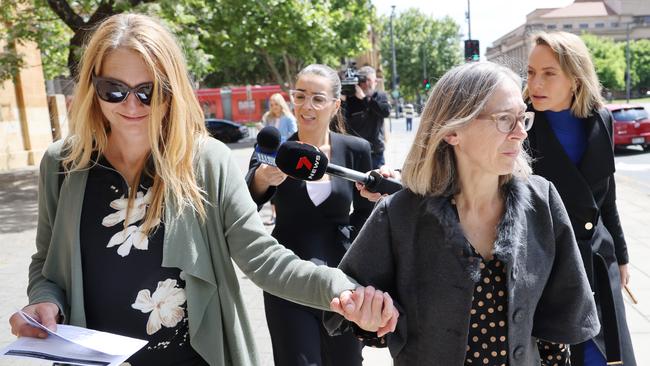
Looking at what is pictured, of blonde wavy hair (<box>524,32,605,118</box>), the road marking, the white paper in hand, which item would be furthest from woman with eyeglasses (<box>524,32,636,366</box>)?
the road marking

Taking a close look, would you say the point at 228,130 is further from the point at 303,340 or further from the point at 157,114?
the point at 157,114

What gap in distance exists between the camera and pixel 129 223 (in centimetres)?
191

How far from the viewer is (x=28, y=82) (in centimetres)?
1842

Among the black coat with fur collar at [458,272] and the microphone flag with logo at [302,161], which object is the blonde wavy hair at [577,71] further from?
the microphone flag with logo at [302,161]

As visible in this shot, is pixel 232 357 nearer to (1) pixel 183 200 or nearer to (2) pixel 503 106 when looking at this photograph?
(1) pixel 183 200

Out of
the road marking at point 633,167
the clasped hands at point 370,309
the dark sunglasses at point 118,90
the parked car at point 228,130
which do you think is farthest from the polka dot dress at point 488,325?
the parked car at point 228,130

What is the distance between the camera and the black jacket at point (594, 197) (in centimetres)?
271

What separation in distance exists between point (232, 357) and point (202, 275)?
12.5 inches

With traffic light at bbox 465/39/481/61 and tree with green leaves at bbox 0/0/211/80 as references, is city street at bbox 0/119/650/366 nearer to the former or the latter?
tree with green leaves at bbox 0/0/211/80

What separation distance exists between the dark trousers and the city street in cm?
99

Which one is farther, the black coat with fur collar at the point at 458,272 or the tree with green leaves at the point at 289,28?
the tree with green leaves at the point at 289,28

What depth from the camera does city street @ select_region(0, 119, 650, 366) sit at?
4.45m

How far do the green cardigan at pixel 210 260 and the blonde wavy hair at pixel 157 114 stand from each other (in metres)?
0.04

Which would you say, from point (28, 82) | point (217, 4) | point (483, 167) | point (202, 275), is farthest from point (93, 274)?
point (28, 82)
